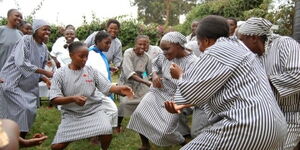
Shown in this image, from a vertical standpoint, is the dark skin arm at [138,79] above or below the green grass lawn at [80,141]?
above

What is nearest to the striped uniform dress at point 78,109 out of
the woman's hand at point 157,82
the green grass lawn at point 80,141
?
the woman's hand at point 157,82

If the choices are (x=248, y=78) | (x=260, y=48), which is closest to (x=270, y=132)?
(x=248, y=78)

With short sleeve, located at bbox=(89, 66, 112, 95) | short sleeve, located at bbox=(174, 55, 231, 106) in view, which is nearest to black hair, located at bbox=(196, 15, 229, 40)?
short sleeve, located at bbox=(174, 55, 231, 106)

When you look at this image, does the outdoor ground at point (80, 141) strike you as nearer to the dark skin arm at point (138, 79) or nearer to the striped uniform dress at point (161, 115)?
the striped uniform dress at point (161, 115)

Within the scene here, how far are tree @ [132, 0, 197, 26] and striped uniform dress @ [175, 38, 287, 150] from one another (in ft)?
95.9

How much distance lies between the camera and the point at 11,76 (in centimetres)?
611

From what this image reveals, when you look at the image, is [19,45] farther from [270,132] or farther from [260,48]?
[270,132]

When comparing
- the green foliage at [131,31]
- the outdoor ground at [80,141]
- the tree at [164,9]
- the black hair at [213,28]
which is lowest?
the tree at [164,9]

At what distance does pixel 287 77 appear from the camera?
12.9 ft

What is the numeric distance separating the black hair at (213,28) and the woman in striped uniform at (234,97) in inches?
3.1

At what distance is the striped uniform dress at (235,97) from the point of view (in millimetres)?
3141

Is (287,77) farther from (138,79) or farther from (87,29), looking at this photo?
(87,29)

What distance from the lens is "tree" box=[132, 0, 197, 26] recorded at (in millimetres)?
34812

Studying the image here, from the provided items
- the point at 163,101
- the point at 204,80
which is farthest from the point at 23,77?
the point at 204,80
